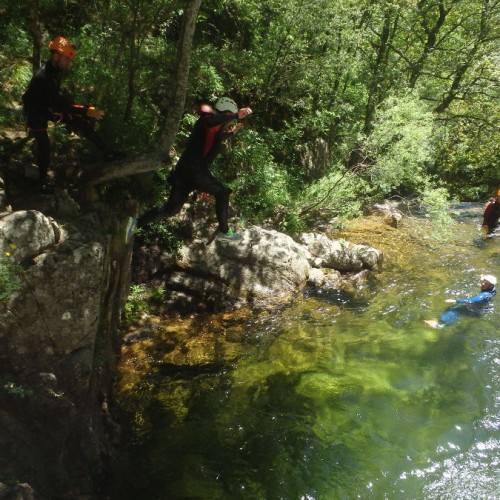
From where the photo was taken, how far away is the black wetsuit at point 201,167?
5.18 m

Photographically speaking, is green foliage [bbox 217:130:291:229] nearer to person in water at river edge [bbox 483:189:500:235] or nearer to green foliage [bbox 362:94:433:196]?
green foliage [bbox 362:94:433:196]

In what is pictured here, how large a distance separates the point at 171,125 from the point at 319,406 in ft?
15.3

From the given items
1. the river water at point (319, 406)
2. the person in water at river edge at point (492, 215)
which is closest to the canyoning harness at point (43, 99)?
the river water at point (319, 406)

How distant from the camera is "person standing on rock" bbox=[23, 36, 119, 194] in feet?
15.7

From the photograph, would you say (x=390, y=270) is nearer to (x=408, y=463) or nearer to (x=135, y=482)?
(x=408, y=463)

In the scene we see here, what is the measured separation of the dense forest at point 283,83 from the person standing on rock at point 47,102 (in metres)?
0.93

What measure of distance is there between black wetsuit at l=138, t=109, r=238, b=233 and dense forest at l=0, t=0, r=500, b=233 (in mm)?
334

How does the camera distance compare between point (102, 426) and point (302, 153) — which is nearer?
point (102, 426)

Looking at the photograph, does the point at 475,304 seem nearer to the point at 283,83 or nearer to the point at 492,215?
the point at 492,215

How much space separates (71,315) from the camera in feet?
14.9

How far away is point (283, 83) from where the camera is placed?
11438 mm

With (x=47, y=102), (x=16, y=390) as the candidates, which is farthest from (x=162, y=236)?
(x=16, y=390)

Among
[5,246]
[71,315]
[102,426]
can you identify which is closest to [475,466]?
[102,426]

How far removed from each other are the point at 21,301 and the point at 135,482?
2.56 meters
